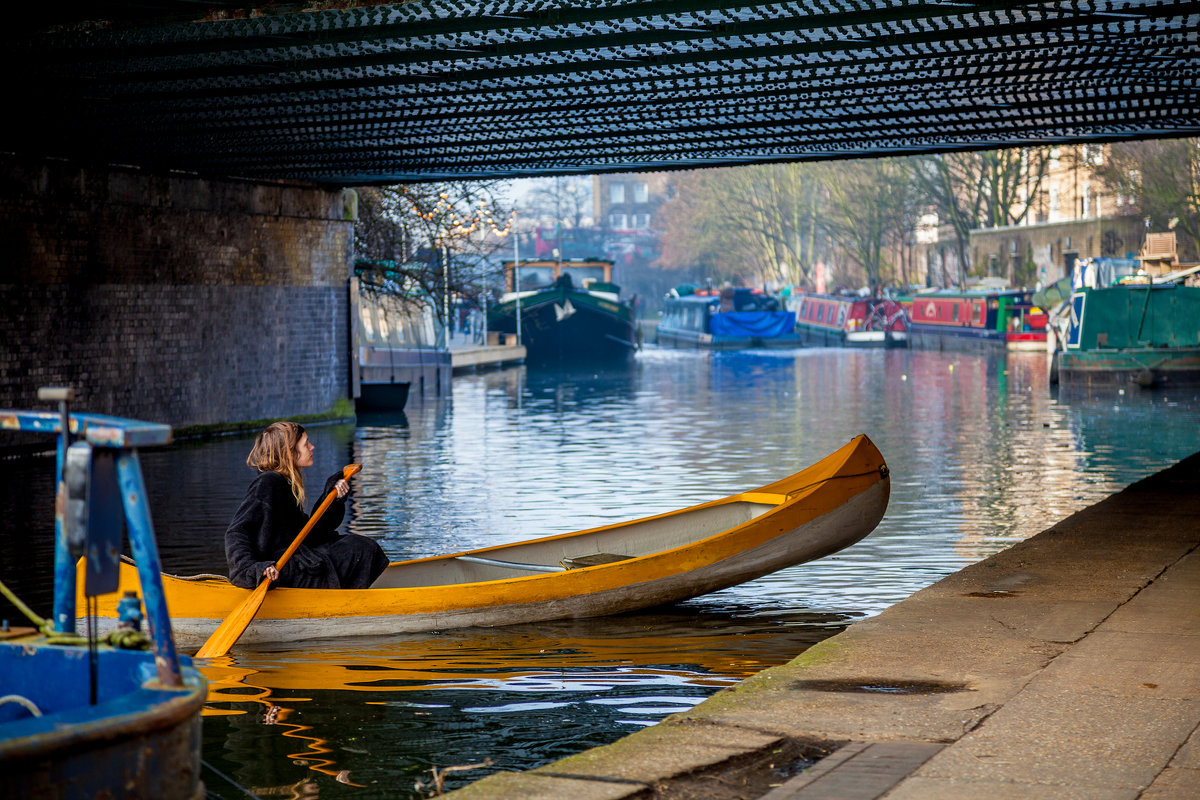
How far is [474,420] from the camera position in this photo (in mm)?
25984

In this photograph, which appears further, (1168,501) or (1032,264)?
(1032,264)

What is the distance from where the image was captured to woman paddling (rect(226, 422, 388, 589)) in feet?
26.7

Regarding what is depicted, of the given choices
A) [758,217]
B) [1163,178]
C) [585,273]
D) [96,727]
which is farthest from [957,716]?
[758,217]

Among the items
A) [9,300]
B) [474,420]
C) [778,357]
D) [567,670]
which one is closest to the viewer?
[567,670]

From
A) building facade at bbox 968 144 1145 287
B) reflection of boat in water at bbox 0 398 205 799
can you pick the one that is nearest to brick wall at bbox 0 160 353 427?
reflection of boat in water at bbox 0 398 205 799

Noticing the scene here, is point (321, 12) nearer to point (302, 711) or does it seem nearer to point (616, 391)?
point (302, 711)

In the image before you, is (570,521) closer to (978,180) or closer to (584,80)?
(584,80)

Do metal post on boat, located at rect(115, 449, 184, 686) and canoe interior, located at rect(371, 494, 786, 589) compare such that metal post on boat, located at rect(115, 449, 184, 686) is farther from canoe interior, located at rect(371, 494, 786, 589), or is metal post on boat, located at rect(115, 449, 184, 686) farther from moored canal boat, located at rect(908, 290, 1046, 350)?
moored canal boat, located at rect(908, 290, 1046, 350)

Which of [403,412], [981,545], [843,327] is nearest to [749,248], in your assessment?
[843,327]

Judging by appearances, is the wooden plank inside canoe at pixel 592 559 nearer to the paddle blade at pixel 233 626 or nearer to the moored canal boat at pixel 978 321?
the paddle blade at pixel 233 626

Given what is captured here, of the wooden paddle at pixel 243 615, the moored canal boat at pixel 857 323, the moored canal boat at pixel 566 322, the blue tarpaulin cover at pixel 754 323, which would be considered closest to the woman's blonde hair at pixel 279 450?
the wooden paddle at pixel 243 615

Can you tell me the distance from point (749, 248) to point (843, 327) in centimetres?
2460

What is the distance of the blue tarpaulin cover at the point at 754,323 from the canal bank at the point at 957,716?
55.5m

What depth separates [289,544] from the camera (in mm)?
8508
